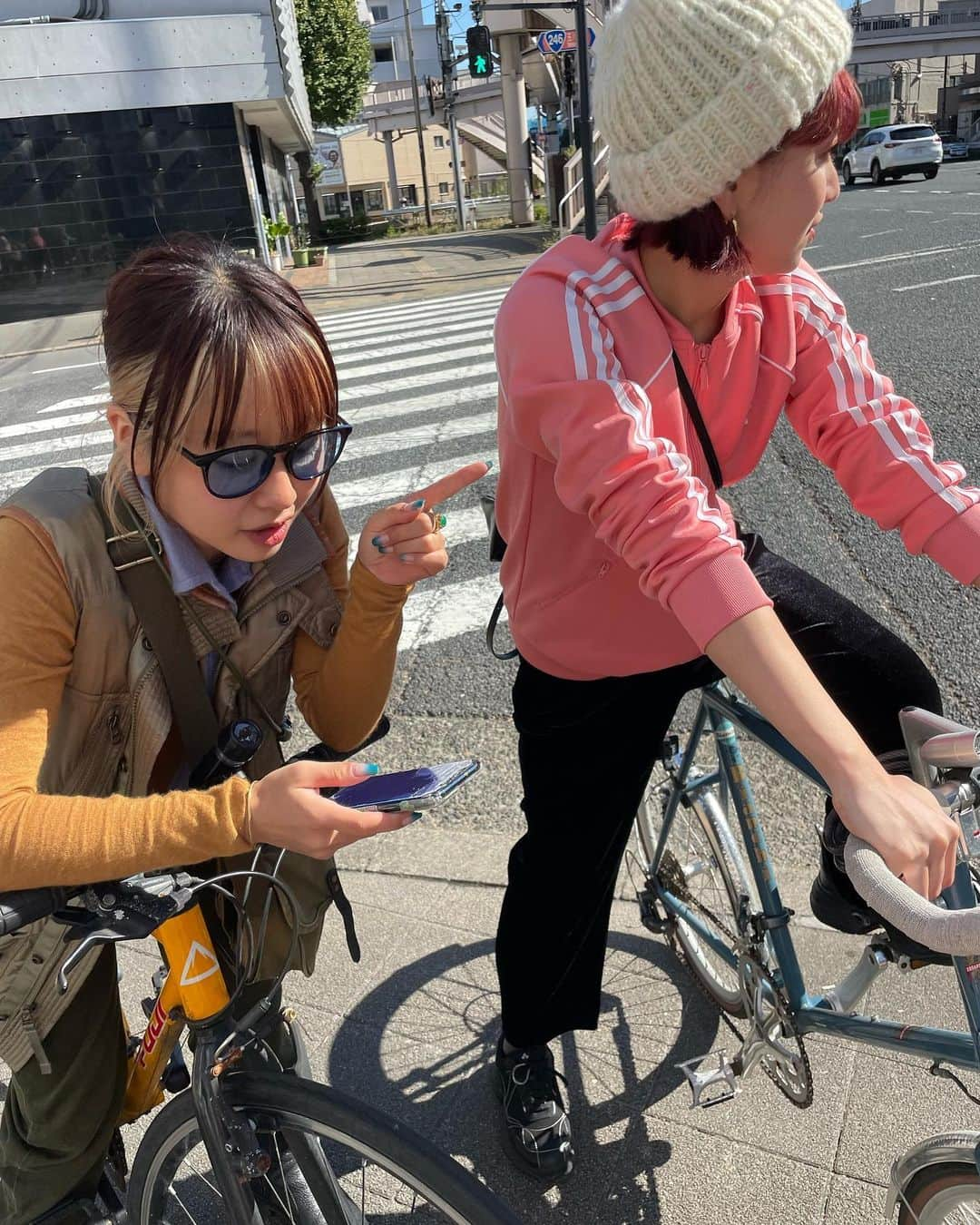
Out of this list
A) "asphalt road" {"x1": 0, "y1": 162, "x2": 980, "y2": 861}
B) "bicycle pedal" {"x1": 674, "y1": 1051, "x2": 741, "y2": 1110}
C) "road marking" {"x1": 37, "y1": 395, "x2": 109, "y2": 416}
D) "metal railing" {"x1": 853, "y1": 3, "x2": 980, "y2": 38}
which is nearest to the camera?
"bicycle pedal" {"x1": 674, "y1": 1051, "x2": 741, "y2": 1110}

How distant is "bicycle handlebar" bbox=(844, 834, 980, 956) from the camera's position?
892mm

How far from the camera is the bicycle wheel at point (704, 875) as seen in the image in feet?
7.16

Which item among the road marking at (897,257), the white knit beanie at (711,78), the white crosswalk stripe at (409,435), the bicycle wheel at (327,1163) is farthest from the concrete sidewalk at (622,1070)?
the road marking at (897,257)

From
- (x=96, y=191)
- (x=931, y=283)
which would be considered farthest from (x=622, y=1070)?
(x=96, y=191)

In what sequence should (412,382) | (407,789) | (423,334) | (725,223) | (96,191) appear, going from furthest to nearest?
1. (96,191)
2. (423,334)
3. (412,382)
4. (725,223)
5. (407,789)

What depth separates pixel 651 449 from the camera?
1.30m

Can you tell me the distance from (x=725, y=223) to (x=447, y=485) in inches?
21.6

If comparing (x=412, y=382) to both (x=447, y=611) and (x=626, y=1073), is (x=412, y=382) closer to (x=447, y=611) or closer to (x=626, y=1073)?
(x=447, y=611)

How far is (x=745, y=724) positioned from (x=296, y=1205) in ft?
3.57

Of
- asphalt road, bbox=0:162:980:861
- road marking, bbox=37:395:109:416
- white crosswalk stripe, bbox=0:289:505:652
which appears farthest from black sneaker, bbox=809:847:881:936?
road marking, bbox=37:395:109:416

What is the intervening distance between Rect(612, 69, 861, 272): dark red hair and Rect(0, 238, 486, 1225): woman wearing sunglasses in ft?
1.45

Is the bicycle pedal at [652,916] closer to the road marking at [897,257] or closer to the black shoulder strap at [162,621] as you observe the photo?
the black shoulder strap at [162,621]

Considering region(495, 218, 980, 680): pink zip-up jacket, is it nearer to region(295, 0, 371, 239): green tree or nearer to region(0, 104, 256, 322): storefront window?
region(0, 104, 256, 322): storefront window

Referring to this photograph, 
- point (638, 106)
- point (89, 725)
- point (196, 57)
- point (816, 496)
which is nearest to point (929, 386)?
point (816, 496)
